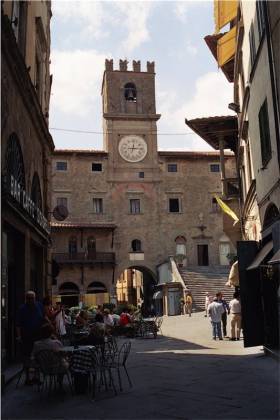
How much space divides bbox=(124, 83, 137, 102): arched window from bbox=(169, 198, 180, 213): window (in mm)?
9778

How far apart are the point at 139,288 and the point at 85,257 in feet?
37.0

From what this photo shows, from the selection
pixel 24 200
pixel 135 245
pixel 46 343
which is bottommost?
pixel 46 343

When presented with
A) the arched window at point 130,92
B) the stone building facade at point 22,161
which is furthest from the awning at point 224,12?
the arched window at point 130,92

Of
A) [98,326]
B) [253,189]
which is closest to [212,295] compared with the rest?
[253,189]

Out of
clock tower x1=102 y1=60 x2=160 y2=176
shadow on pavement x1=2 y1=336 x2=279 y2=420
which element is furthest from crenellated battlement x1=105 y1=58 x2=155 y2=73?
shadow on pavement x1=2 y1=336 x2=279 y2=420

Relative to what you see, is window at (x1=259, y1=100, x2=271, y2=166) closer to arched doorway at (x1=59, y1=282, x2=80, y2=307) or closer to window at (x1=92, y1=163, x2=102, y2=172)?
arched doorway at (x1=59, y1=282, x2=80, y2=307)

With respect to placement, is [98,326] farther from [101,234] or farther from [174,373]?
[101,234]

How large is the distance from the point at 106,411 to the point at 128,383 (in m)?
2.19

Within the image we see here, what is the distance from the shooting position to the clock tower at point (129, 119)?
136 feet

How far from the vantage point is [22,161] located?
12000 millimetres

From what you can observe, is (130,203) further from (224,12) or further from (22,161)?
(22,161)

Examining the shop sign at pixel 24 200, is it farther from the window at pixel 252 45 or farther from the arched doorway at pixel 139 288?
the arched doorway at pixel 139 288

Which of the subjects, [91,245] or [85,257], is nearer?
[85,257]

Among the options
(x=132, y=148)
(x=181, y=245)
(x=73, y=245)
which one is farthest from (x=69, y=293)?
(x=132, y=148)
